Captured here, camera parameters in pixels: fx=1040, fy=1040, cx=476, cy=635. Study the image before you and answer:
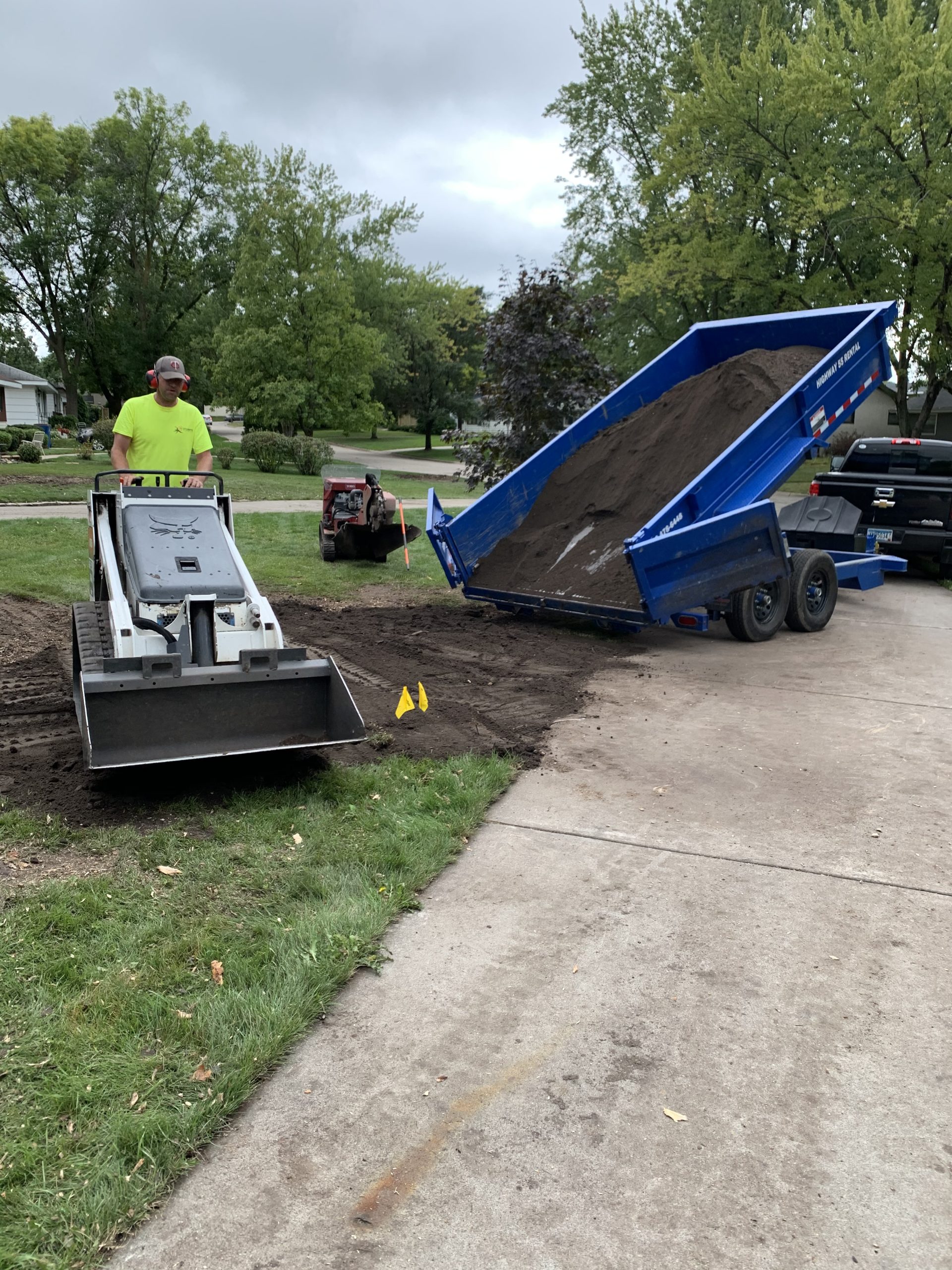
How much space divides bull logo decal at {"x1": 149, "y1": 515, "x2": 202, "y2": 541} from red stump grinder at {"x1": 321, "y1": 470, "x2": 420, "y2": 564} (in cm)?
691

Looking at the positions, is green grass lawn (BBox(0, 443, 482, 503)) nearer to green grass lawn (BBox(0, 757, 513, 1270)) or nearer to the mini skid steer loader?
the mini skid steer loader

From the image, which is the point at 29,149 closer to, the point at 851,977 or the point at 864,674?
the point at 864,674

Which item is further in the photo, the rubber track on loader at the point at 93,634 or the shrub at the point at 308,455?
the shrub at the point at 308,455

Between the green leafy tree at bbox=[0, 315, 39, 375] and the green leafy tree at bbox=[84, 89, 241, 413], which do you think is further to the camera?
the green leafy tree at bbox=[0, 315, 39, 375]

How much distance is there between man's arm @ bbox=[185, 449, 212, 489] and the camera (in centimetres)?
622

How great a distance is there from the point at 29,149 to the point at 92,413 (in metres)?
14.8

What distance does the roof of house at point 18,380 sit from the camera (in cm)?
5015

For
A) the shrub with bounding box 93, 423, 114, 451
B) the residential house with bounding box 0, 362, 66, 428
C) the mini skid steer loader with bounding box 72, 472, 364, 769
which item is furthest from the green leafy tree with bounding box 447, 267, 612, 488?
the residential house with bounding box 0, 362, 66, 428

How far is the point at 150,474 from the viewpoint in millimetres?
6039

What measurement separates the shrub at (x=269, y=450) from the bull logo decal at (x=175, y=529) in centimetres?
2353

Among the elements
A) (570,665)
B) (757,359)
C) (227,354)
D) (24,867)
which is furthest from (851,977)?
(227,354)

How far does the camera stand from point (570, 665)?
323 inches

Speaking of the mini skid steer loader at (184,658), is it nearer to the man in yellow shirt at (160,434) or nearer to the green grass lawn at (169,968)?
the green grass lawn at (169,968)

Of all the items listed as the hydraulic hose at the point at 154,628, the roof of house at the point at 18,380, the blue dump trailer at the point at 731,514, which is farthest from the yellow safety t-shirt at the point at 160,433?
the roof of house at the point at 18,380
